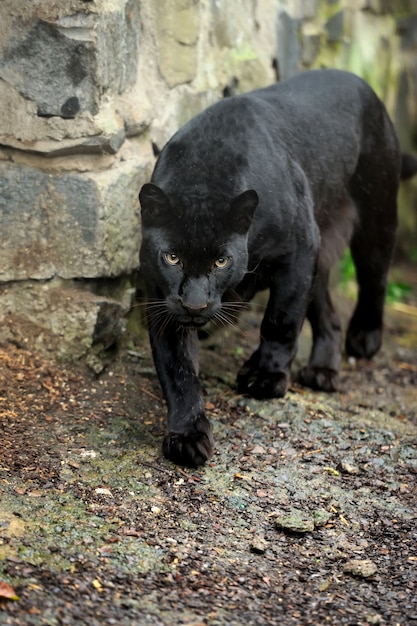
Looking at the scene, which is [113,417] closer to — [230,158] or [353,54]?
[230,158]

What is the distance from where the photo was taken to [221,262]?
3.45 meters

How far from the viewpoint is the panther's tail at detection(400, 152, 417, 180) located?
214 inches

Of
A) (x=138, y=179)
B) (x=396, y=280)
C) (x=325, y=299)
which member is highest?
(x=138, y=179)

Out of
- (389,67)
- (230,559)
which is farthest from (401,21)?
(230,559)

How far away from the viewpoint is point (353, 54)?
6.36 meters

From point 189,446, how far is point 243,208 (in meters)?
0.84

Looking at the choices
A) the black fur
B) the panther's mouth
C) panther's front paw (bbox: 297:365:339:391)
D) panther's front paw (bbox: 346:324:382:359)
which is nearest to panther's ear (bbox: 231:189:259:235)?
the black fur

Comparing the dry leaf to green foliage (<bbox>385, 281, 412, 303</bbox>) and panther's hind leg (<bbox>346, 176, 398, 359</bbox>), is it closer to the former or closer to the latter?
panther's hind leg (<bbox>346, 176, 398, 359</bbox>)

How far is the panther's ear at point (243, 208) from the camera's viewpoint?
135 inches

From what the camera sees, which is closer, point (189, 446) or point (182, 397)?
point (189, 446)

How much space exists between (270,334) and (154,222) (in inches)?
33.6

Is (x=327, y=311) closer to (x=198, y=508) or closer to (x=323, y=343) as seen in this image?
(x=323, y=343)

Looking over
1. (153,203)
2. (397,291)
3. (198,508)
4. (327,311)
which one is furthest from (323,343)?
(397,291)

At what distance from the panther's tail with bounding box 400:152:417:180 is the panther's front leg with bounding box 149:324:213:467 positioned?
217 cm
